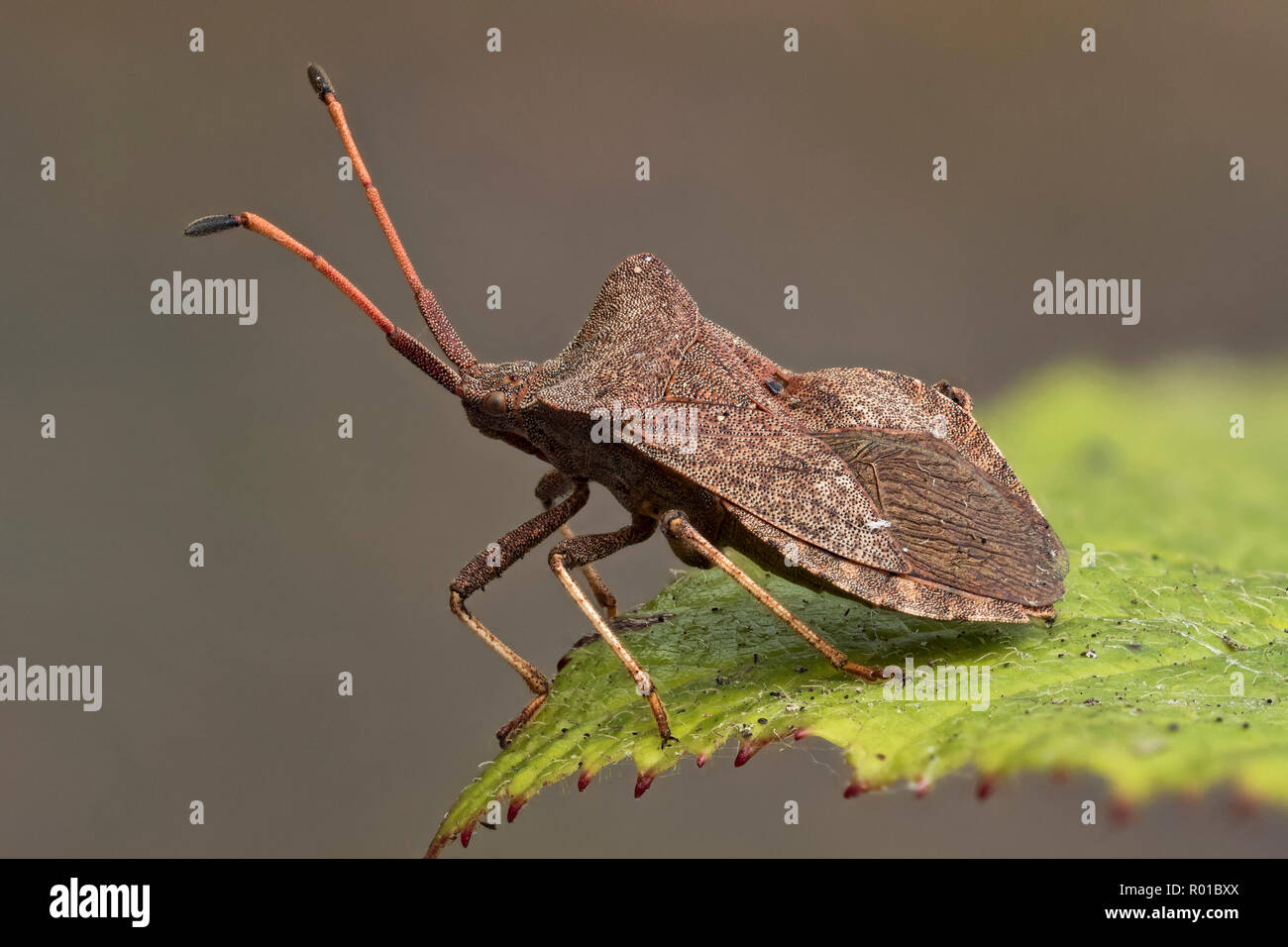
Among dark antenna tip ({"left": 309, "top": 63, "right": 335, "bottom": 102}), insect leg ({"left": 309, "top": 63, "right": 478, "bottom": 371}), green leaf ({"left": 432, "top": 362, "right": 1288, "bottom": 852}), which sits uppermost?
dark antenna tip ({"left": 309, "top": 63, "right": 335, "bottom": 102})

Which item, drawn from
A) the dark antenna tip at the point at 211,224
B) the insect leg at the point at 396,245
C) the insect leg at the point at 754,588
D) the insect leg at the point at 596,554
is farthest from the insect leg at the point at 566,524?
the dark antenna tip at the point at 211,224

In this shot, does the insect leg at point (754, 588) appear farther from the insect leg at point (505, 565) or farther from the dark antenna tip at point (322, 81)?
the dark antenna tip at point (322, 81)

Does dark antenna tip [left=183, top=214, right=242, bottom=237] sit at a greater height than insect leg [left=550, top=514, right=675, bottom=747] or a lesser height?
greater

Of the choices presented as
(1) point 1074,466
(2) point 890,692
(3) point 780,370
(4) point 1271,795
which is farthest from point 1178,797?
(1) point 1074,466

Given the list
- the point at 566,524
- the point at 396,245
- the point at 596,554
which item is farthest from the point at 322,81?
the point at 596,554

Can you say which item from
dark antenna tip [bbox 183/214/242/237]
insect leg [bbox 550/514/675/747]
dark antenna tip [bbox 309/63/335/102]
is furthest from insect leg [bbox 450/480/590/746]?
dark antenna tip [bbox 309/63/335/102]

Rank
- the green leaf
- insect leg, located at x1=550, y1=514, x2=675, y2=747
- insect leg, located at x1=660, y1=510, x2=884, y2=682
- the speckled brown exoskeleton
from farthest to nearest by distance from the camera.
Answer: insect leg, located at x1=550, y1=514, x2=675, y2=747
the speckled brown exoskeleton
insect leg, located at x1=660, y1=510, x2=884, y2=682
the green leaf

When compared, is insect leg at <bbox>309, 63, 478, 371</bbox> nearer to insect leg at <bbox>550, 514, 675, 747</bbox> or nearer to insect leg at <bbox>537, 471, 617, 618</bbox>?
insect leg at <bbox>537, 471, 617, 618</bbox>
